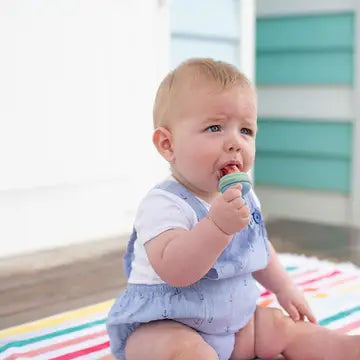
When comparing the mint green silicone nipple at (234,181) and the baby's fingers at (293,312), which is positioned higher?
the mint green silicone nipple at (234,181)

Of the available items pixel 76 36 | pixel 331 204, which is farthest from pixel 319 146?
pixel 76 36

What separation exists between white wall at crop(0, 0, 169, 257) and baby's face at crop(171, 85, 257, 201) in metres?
0.84

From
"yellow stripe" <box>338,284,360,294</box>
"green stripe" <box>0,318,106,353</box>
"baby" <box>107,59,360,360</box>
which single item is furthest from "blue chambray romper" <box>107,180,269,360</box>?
"yellow stripe" <box>338,284,360,294</box>

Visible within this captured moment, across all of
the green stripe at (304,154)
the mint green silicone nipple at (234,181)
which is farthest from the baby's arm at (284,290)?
the green stripe at (304,154)

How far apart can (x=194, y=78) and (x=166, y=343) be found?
347mm

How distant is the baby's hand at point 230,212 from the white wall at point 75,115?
97cm

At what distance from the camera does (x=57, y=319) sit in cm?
129

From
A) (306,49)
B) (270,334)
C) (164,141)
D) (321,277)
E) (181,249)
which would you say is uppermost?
(306,49)

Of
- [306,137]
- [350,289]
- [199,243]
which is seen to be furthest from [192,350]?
[306,137]

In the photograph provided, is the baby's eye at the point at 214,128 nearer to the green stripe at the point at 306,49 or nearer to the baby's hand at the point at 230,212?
the baby's hand at the point at 230,212

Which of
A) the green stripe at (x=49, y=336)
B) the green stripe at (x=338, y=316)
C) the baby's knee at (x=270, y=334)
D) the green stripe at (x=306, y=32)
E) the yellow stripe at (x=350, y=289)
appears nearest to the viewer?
the baby's knee at (x=270, y=334)

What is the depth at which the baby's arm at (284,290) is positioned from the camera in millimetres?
1099

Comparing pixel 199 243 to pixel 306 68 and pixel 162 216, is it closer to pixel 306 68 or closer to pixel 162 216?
pixel 162 216

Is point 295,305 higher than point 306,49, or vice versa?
point 306,49
